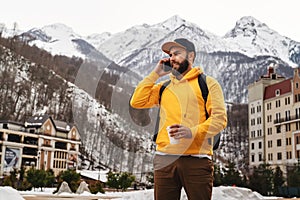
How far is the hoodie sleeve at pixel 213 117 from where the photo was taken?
7.79ft

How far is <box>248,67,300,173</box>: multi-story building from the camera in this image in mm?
40594

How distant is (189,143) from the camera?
2432 millimetres

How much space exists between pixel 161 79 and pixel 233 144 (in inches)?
2456

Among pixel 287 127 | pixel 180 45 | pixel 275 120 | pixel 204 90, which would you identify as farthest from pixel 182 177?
pixel 275 120

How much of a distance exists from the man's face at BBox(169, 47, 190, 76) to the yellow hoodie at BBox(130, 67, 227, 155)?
5cm

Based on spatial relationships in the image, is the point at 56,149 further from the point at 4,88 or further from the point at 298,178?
the point at 4,88

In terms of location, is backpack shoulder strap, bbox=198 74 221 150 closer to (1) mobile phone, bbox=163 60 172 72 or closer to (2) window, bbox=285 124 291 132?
(1) mobile phone, bbox=163 60 172 72

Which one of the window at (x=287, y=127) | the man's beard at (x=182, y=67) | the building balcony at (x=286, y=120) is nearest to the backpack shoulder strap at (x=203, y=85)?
the man's beard at (x=182, y=67)

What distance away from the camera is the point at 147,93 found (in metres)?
2.68

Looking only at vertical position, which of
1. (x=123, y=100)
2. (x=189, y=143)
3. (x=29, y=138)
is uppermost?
(x=29, y=138)

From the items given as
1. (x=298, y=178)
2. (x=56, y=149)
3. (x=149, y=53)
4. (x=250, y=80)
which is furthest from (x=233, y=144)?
(x=149, y=53)

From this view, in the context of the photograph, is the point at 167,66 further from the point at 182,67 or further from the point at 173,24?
the point at 173,24

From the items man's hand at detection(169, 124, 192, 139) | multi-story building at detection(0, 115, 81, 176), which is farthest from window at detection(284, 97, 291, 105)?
man's hand at detection(169, 124, 192, 139)

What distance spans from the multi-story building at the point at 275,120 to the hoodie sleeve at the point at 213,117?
37224 millimetres
